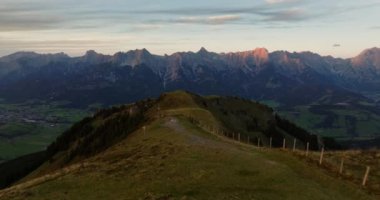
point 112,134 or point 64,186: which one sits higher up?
point 64,186

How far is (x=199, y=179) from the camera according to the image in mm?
45625

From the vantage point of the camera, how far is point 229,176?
46.2 m

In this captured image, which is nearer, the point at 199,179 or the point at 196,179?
the point at 199,179

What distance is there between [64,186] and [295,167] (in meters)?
24.7

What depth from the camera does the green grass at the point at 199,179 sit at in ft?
137

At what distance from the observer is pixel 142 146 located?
71250mm

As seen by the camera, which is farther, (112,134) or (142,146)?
(112,134)

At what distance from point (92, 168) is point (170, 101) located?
427ft

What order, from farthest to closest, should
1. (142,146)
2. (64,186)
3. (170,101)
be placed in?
(170,101) < (142,146) < (64,186)

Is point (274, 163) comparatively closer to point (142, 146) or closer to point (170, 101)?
point (142, 146)

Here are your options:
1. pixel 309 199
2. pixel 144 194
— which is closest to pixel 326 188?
pixel 309 199

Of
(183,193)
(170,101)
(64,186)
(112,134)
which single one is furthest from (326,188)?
(170,101)

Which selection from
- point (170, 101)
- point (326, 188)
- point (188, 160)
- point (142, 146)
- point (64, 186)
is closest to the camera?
point (326, 188)

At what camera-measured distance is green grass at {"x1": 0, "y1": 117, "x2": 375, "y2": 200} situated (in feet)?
137
